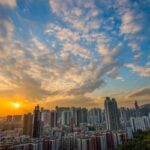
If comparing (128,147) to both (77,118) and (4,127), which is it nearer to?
(77,118)

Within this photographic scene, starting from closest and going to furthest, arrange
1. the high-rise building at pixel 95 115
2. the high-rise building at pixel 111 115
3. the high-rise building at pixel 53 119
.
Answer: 1. the high-rise building at pixel 111 115
2. the high-rise building at pixel 53 119
3. the high-rise building at pixel 95 115

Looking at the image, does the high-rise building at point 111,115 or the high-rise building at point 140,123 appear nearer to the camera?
the high-rise building at point 140,123

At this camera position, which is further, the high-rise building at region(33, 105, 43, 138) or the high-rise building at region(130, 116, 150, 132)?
the high-rise building at region(130, 116, 150, 132)

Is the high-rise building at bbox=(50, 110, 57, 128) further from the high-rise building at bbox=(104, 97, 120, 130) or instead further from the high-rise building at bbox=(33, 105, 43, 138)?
the high-rise building at bbox=(33, 105, 43, 138)

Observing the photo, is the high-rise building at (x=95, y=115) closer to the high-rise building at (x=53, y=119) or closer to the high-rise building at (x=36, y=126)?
the high-rise building at (x=53, y=119)

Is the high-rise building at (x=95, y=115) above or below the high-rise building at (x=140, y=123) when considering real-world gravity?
above

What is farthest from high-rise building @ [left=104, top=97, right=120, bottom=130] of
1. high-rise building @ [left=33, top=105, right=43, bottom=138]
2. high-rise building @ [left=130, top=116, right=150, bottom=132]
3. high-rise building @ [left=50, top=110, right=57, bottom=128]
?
high-rise building @ [left=33, top=105, right=43, bottom=138]

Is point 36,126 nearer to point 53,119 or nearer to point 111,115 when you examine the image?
point 111,115

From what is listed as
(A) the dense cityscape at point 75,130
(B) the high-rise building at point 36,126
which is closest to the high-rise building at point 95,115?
(A) the dense cityscape at point 75,130

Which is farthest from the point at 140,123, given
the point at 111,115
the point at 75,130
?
the point at 75,130
